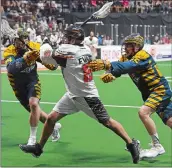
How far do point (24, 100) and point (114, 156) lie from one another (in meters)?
1.83

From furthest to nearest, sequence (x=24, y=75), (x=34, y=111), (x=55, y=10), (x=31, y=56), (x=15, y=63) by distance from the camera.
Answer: (x=55, y=10)
(x=24, y=75)
(x=15, y=63)
(x=34, y=111)
(x=31, y=56)

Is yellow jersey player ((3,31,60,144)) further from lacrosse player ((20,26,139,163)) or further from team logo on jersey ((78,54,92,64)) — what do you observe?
team logo on jersey ((78,54,92,64))

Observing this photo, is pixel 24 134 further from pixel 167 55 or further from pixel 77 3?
pixel 77 3

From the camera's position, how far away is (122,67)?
700 centimetres

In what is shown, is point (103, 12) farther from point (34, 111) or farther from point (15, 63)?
point (34, 111)

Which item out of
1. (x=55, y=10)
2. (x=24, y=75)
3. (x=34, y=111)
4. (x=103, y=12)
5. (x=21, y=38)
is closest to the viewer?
(x=34, y=111)

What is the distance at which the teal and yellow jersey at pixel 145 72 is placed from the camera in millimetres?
7082

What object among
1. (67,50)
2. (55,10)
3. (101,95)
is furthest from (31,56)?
(55,10)

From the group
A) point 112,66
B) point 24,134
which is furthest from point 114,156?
point 24,134

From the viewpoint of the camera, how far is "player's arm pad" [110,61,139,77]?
22.8 feet

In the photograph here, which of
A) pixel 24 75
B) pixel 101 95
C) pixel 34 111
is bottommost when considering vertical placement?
pixel 101 95

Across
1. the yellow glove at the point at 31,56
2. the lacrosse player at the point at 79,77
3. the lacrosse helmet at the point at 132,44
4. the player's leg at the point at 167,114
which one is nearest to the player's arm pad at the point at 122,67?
the lacrosse player at the point at 79,77

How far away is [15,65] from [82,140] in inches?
65.8

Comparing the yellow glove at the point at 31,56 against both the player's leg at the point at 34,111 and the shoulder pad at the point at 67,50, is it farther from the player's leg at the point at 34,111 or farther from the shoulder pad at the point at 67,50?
the player's leg at the point at 34,111
